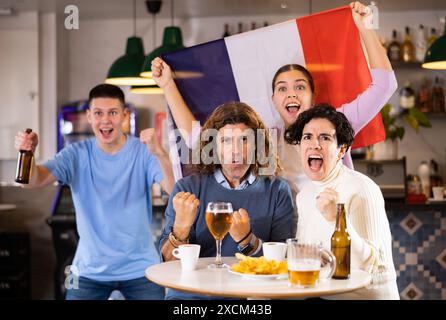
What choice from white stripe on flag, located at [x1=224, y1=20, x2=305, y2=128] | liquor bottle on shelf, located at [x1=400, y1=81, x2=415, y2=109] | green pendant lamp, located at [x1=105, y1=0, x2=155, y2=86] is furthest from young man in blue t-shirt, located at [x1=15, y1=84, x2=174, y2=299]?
liquor bottle on shelf, located at [x1=400, y1=81, x2=415, y2=109]

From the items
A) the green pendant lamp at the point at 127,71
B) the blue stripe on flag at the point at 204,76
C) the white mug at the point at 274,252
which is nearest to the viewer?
the white mug at the point at 274,252

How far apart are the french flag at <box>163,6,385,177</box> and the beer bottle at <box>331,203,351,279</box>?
0.39m

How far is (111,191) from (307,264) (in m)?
0.92

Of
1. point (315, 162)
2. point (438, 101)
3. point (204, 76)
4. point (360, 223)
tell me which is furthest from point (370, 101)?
point (438, 101)

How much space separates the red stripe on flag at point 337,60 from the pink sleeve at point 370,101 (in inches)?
0.6

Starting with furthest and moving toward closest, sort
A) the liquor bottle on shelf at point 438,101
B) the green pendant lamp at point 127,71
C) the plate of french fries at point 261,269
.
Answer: the liquor bottle on shelf at point 438,101
the green pendant lamp at point 127,71
the plate of french fries at point 261,269

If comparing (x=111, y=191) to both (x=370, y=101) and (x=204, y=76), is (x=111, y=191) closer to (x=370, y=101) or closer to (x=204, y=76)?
(x=204, y=76)

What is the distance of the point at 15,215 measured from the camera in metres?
3.94

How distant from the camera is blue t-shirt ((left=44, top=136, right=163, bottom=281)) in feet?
7.63

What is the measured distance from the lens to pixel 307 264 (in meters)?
1.60

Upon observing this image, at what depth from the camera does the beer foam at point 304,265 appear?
5.24 feet

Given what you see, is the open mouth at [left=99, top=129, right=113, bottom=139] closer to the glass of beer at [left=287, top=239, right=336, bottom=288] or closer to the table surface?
the table surface

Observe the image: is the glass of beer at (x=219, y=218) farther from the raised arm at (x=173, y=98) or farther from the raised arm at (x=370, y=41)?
the raised arm at (x=370, y=41)

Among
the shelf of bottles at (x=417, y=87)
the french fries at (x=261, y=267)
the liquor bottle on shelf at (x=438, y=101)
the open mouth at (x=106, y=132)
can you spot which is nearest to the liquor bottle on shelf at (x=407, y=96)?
the shelf of bottles at (x=417, y=87)
